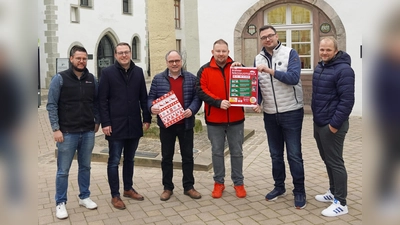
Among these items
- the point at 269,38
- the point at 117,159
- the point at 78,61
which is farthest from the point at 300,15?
the point at 78,61

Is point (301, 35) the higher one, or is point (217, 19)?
point (217, 19)

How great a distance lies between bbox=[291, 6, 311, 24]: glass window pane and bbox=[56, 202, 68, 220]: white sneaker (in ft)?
29.9

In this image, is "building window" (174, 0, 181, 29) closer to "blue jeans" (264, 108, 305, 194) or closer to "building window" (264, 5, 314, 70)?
"building window" (264, 5, 314, 70)

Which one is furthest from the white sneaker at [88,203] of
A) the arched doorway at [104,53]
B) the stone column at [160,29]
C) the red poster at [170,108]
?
the arched doorway at [104,53]

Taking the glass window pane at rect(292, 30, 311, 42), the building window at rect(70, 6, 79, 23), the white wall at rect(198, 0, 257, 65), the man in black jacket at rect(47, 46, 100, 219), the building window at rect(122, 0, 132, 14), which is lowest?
the man in black jacket at rect(47, 46, 100, 219)

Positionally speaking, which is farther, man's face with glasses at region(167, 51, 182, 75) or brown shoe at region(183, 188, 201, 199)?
brown shoe at region(183, 188, 201, 199)

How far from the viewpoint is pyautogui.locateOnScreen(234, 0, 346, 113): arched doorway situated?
36.6 feet

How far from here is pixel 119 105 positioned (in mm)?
4383

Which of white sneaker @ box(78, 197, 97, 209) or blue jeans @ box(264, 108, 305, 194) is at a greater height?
blue jeans @ box(264, 108, 305, 194)

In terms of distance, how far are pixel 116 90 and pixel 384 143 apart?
12.0 feet

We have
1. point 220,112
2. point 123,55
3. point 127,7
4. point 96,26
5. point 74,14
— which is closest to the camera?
point 123,55

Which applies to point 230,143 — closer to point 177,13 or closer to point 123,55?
point 123,55

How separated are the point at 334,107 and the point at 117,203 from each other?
8.46 ft

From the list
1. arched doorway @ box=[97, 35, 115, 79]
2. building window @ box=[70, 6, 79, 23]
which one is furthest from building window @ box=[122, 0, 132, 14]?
building window @ box=[70, 6, 79, 23]
